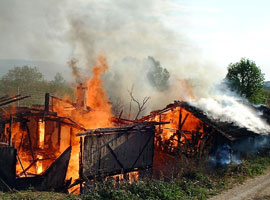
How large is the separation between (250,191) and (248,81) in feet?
101

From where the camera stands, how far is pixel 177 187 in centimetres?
1059

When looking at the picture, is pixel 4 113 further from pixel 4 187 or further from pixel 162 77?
pixel 162 77

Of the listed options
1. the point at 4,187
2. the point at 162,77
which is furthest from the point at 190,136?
the point at 162,77

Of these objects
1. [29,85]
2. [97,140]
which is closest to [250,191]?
[97,140]

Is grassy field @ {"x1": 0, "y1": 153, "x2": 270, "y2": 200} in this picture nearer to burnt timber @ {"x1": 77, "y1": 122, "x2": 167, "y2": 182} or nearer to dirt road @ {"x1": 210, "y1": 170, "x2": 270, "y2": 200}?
dirt road @ {"x1": 210, "y1": 170, "x2": 270, "y2": 200}

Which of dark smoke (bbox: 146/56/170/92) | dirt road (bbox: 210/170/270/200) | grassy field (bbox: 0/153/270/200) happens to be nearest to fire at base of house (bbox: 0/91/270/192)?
grassy field (bbox: 0/153/270/200)

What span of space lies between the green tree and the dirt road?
2750 cm

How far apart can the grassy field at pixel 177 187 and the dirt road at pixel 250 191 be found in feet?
1.28

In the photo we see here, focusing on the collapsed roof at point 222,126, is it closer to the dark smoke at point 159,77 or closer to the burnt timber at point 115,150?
the burnt timber at point 115,150

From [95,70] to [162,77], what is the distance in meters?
42.9

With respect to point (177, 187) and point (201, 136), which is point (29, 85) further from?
point (177, 187)

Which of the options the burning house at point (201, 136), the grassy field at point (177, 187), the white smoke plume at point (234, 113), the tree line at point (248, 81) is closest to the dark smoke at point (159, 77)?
the tree line at point (248, 81)

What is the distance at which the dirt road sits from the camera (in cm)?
1050

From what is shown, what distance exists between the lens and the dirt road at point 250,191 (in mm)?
10502
